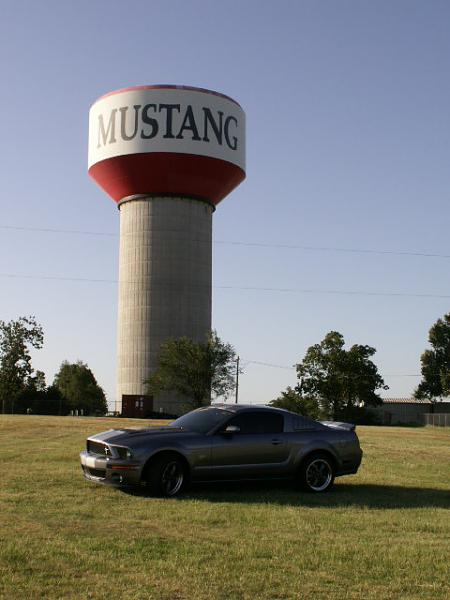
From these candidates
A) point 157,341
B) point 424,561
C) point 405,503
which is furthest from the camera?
point 157,341

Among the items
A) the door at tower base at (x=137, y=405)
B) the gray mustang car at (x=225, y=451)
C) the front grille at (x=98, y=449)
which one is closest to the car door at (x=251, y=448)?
the gray mustang car at (x=225, y=451)

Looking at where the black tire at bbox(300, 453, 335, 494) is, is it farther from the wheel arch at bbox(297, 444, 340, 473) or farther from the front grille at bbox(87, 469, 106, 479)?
the front grille at bbox(87, 469, 106, 479)

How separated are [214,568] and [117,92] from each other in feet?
202

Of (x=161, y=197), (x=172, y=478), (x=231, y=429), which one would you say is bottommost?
(x=172, y=478)

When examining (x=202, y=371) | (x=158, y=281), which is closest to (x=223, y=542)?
(x=202, y=371)

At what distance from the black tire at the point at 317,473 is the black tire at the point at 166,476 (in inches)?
81.6

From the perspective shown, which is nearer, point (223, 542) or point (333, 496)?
point (223, 542)

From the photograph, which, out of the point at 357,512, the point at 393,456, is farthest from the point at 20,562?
the point at 393,456

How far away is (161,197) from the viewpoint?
68.8m

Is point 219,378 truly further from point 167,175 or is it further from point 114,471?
point 114,471

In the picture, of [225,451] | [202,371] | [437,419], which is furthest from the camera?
[437,419]

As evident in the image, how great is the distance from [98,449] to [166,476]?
4.26 feet

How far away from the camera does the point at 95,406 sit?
95.1 meters

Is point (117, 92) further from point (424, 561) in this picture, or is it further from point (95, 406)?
point (424, 561)
